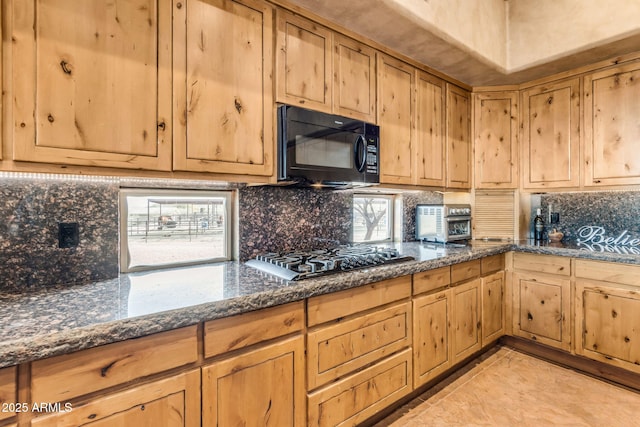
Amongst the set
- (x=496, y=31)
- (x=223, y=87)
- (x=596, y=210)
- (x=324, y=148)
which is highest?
(x=496, y=31)

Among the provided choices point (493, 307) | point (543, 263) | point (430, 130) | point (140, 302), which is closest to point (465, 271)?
point (493, 307)

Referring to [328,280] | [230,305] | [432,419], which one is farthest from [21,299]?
[432,419]

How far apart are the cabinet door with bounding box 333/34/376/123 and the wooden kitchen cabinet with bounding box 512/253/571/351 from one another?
71.6 inches

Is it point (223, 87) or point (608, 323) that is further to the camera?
point (608, 323)

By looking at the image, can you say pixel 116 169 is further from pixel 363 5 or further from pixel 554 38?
pixel 554 38

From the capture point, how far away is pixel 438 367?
212cm

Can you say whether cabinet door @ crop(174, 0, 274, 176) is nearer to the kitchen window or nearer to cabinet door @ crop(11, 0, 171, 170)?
cabinet door @ crop(11, 0, 171, 170)

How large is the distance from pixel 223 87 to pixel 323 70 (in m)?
0.64

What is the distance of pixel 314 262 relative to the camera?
5.35 ft

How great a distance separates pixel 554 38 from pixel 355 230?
208cm

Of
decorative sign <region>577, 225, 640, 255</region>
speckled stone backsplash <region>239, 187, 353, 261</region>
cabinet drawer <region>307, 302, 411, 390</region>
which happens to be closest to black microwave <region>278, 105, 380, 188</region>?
speckled stone backsplash <region>239, 187, 353, 261</region>

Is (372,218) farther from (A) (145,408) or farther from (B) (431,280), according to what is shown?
(A) (145,408)

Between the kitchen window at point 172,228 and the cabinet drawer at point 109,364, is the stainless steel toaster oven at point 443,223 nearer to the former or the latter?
the kitchen window at point 172,228

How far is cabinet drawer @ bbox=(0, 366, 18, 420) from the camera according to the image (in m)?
0.83
